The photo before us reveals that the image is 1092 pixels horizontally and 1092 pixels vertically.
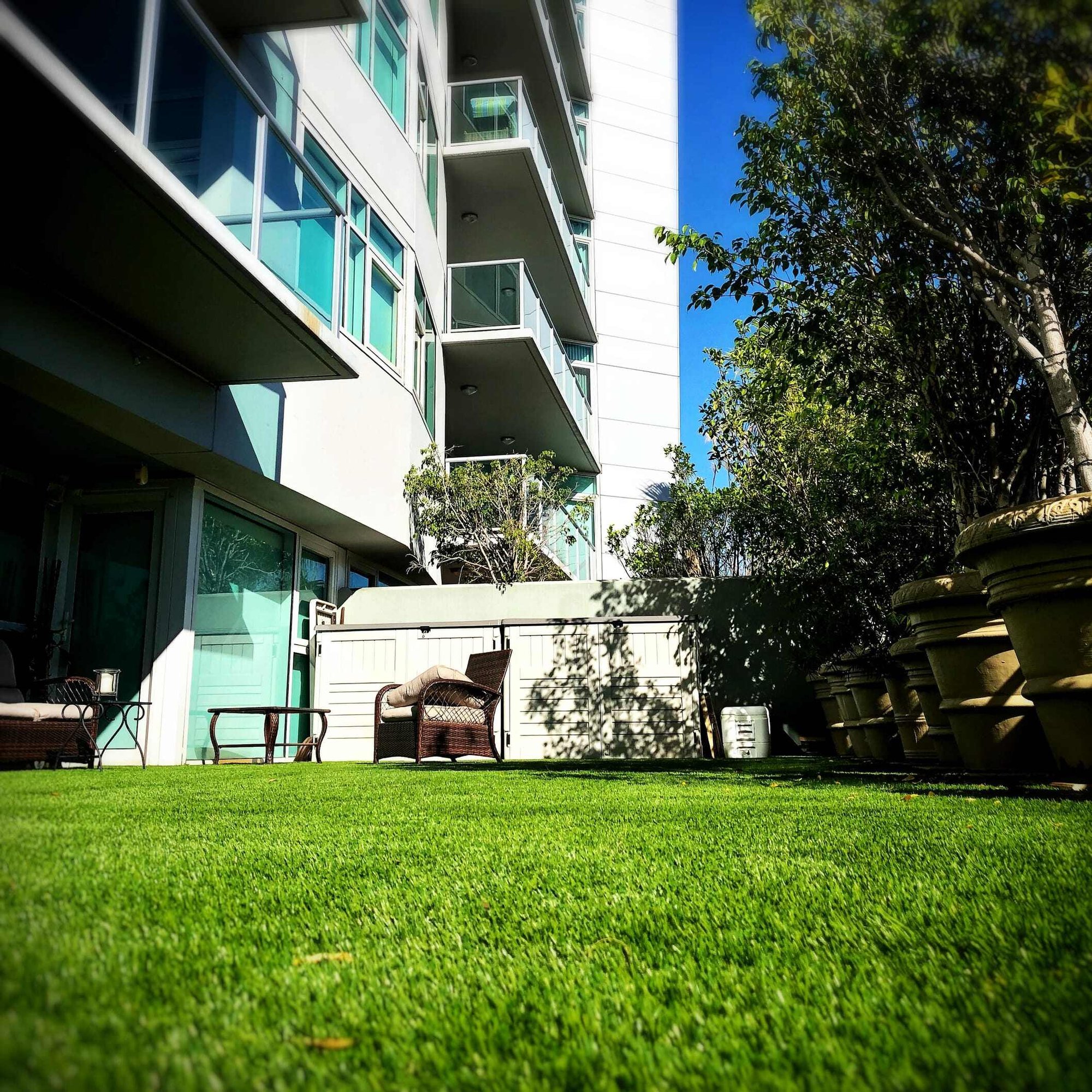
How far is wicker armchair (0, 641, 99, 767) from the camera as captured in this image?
6.46 metres

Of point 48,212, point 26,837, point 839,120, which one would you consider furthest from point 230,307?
point 26,837

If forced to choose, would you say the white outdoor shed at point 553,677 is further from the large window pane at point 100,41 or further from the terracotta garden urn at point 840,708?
the large window pane at point 100,41

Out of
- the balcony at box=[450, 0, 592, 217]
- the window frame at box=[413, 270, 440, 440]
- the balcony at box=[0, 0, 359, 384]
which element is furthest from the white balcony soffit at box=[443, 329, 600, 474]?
the balcony at box=[0, 0, 359, 384]

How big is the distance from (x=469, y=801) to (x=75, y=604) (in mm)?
6636

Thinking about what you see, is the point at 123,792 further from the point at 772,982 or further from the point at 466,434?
the point at 466,434

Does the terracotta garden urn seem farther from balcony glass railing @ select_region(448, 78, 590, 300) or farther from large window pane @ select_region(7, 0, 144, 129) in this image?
balcony glass railing @ select_region(448, 78, 590, 300)

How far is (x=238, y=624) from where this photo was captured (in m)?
9.48

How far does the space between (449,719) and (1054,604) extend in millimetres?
6157

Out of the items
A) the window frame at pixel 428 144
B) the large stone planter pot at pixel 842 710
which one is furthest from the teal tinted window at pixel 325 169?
the large stone planter pot at pixel 842 710

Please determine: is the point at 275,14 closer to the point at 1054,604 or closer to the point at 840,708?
the point at 1054,604

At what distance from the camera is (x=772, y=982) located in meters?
1.10

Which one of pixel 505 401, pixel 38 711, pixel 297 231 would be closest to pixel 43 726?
pixel 38 711

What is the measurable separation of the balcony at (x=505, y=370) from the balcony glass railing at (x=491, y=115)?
2363mm

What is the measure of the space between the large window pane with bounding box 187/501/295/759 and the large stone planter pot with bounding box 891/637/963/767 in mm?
6652
